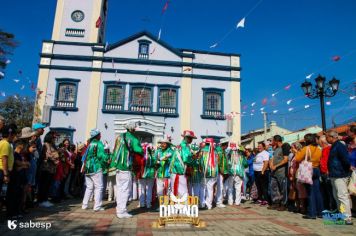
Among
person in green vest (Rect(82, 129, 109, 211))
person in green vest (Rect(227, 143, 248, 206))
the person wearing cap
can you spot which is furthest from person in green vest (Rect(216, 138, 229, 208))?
the person wearing cap

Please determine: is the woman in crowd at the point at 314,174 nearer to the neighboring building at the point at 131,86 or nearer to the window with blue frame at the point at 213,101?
the neighboring building at the point at 131,86

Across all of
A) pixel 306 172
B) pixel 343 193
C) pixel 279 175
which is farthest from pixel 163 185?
pixel 343 193

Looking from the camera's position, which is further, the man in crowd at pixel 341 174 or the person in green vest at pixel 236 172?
the person in green vest at pixel 236 172

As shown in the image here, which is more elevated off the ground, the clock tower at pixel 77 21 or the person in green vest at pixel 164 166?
the clock tower at pixel 77 21

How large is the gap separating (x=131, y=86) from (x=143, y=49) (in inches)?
115

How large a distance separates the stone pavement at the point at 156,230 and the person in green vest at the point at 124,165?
0.29m

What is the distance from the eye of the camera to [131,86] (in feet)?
61.1

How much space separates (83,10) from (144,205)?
1738cm

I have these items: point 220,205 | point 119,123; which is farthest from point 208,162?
point 119,123

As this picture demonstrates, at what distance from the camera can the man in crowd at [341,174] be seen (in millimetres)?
5660

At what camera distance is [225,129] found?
18859 millimetres

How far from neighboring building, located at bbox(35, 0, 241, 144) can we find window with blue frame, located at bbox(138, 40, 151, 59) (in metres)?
0.07

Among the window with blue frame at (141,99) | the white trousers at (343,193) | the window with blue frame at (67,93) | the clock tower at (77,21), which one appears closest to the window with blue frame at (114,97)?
the window with blue frame at (141,99)

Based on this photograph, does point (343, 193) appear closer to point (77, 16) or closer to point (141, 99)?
point (141, 99)
